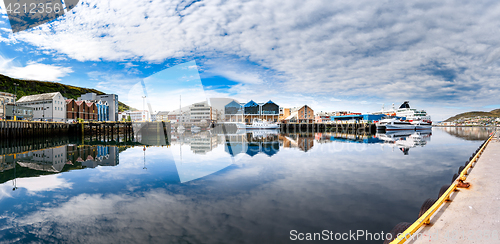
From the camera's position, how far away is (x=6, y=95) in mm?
47094

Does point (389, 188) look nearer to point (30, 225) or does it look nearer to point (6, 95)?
point (30, 225)

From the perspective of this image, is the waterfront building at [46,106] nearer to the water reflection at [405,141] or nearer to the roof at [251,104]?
the roof at [251,104]

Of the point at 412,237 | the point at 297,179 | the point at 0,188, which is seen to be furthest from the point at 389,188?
the point at 0,188

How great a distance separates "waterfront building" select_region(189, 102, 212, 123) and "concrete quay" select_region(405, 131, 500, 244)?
10194 cm

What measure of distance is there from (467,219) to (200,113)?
350 ft

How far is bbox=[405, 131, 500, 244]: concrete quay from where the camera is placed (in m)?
2.84

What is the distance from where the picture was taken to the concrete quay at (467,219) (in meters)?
2.84

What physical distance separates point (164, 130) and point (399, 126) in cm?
6858

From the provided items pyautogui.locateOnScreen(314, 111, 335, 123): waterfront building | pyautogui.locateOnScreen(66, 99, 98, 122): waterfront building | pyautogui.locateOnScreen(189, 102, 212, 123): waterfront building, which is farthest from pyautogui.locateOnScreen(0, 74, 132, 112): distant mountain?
pyautogui.locateOnScreen(314, 111, 335, 123): waterfront building

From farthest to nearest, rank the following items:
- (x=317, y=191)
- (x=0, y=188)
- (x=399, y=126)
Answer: (x=399, y=126) < (x=0, y=188) < (x=317, y=191)

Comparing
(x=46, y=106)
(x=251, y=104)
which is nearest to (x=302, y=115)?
(x=251, y=104)

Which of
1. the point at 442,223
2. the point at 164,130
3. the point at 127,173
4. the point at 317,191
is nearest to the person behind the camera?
the point at 442,223

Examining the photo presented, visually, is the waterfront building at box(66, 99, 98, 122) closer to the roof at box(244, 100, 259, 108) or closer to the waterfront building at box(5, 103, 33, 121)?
the waterfront building at box(5, 103, 33, 121)

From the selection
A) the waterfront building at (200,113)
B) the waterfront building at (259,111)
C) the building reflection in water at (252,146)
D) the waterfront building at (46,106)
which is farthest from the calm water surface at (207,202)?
the waterfront building at (200,113)
